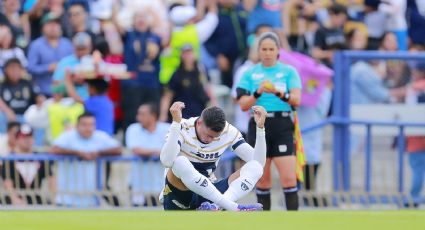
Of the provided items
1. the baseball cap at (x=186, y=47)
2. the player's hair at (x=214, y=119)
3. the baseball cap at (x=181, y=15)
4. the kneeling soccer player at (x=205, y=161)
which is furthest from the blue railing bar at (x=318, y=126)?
the player's hair at (x=214, y=119)

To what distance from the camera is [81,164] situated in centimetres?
1911

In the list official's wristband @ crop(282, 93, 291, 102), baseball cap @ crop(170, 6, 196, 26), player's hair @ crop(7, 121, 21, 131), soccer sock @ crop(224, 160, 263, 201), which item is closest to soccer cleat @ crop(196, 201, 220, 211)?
soccer sock @ crop(224, 160, 263, 201)

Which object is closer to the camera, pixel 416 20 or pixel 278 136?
pixel 278 136

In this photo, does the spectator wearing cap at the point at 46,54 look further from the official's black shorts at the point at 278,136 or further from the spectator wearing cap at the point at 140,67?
the official's black shorts at the point at 278,136

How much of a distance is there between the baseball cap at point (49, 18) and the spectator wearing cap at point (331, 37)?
12.6 ft

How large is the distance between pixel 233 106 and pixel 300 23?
7.47ft

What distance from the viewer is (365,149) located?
1925 centimetres

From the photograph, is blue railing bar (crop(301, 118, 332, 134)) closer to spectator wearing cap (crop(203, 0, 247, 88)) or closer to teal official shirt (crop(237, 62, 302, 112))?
teal official shirt (crop(237, 62, 302, 112))

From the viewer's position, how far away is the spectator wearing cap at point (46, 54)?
2180 centimetres

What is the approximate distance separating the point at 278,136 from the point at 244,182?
6.17 feet

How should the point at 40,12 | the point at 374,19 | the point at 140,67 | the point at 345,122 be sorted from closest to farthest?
the point at 345,122 < the point at 140,67 < the point at 40,12 < the point at 374,19

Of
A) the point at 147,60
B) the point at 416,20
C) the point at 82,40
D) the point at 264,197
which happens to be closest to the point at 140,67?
the point at 147,60

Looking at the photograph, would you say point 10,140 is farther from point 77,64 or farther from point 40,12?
point 40,12

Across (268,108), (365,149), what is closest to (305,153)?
(365,149)
